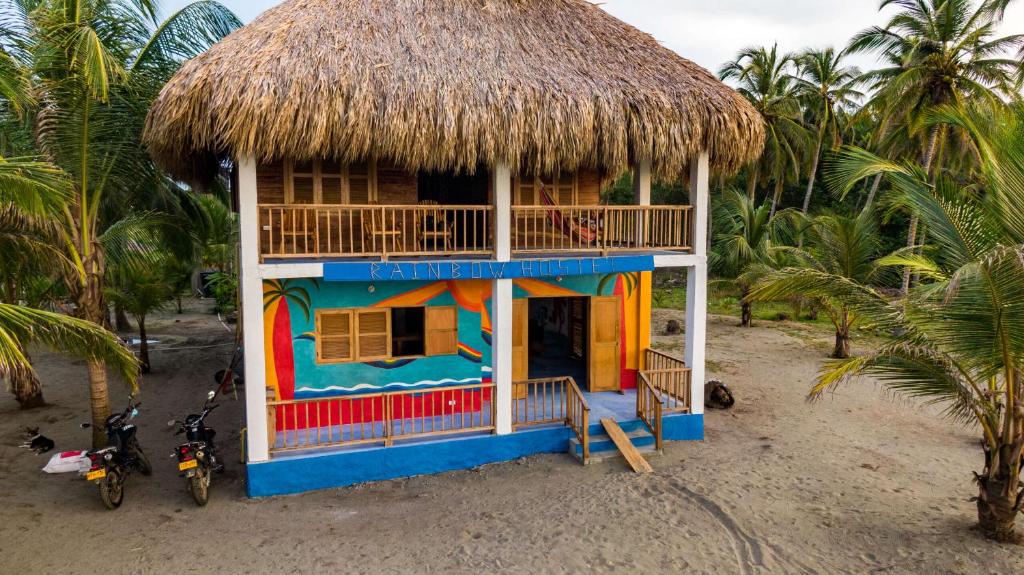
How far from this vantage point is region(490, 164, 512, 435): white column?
27.9ft

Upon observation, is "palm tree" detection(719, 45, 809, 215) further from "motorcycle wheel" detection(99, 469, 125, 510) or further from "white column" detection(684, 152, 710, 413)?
"motorcycle wheel" detection(99, 469, 125, 510)

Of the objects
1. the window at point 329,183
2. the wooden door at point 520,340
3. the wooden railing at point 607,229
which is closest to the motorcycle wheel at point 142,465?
the window at point 329,183

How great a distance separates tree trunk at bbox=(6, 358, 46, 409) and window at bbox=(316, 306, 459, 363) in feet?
20.1

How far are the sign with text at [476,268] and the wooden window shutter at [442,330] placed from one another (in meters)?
1.43

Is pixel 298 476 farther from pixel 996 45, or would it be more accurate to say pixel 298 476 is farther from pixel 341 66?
pixel 996 45

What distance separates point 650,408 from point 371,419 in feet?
13.7

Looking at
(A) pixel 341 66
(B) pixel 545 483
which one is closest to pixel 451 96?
(A) pixel 341 66

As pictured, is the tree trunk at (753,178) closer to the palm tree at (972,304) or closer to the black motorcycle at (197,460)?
the palm tree at (972,304)

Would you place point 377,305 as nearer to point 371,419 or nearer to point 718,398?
point 371,419

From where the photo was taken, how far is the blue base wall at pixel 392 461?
770 cm

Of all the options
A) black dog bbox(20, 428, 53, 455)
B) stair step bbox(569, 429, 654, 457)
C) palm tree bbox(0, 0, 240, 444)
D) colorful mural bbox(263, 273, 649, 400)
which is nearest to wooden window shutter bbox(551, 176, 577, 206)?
colorful mural bbox(263, 273, 649, 400)

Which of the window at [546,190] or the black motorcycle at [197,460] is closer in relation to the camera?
the black motorcycle at [197,460]

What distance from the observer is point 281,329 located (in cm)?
890

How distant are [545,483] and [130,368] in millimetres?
4994
